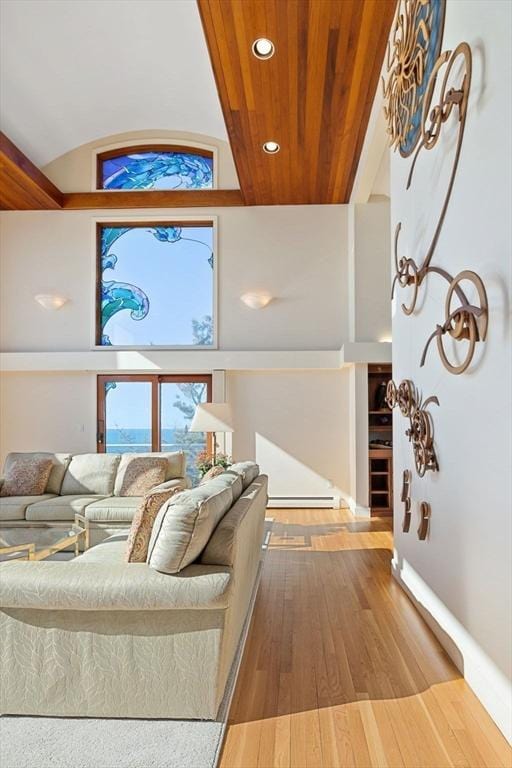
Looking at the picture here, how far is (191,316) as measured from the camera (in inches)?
313

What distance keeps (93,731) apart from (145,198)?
22.9 feet

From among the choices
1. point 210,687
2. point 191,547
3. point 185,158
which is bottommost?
point 210,687

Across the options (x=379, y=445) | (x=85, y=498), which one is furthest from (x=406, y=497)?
(x=379, y=445)

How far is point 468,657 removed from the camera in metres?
2.58

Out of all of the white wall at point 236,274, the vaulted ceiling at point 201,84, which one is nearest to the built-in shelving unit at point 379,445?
the white wall at point 236,274

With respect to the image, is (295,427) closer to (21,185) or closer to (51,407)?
(51,407)

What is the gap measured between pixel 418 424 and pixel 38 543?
108 inches

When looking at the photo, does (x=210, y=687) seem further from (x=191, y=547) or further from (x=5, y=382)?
(x=5, y=382)

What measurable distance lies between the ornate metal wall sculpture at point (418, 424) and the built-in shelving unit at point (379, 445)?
10.9 feet

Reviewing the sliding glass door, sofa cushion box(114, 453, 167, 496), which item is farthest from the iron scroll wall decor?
the sliding glass door

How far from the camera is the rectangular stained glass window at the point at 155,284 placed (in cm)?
793

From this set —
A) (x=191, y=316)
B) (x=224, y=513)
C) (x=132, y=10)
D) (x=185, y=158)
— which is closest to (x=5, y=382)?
(x=191, y=316)

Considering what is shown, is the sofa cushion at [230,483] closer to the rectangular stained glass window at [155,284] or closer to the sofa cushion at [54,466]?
the sofa cushion at [54,466]

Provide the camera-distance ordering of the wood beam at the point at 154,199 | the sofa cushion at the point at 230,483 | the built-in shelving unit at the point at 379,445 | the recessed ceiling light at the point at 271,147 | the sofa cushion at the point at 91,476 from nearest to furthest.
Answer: the sofa cushion at the point at 230,483 → the sofa cushion at the point at 91,476 → the recessed ceiling light at the point at 271,147 → the built-in shelving unit at the point at 379,445 → the wood beam at the point at 154,199
